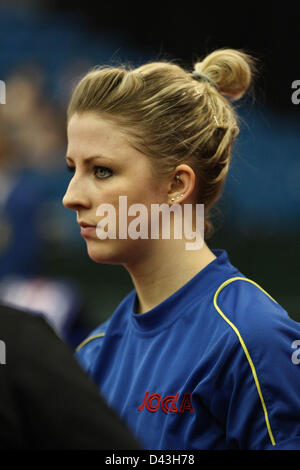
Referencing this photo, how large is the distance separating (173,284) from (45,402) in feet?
2.99

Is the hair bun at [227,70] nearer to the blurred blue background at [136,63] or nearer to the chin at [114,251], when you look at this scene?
the chin at [114,251]

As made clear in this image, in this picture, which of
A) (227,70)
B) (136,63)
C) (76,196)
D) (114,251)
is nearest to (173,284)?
(114,251)

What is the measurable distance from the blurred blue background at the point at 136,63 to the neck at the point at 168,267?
11.0ft

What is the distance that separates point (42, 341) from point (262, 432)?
2.41 ft

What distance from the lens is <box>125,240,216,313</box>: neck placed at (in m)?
1.60

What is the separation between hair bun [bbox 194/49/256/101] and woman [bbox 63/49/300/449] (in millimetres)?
26

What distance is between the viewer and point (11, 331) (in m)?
0.73

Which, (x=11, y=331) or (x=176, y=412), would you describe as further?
(x=176, y=412)

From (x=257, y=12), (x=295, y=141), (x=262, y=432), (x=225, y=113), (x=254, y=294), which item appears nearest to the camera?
(x=262, y=432)

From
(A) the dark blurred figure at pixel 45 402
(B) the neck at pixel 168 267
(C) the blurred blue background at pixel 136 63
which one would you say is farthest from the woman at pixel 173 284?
(C) the blurred blue background at pixel 136 63

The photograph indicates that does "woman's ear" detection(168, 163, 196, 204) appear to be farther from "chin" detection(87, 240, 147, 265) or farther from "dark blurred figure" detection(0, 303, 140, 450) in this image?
"dark blurred figure" detection(0, 303, 140, 450)

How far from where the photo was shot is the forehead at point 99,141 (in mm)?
1540

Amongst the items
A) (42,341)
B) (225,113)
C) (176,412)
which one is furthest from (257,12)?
(42,341)
